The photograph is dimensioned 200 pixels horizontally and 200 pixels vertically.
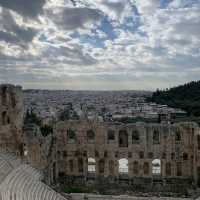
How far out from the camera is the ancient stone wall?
21531mm

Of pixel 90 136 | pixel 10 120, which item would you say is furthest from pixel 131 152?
pixel 10 120

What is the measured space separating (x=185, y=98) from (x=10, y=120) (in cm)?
7007

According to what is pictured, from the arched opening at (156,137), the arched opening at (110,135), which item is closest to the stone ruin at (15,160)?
the arched opening at (110,135)

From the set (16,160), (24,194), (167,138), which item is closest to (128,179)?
(167,138)

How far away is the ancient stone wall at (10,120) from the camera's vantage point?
2153cm

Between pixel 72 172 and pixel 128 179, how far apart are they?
14.8 ft

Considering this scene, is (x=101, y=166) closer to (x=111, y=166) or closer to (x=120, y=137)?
(x=111, y=166)

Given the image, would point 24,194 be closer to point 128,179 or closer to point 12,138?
point 12,138

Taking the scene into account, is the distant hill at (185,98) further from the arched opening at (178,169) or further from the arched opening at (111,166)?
the arched opening at (111,166)

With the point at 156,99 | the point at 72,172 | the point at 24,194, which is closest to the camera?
the point at 24,194

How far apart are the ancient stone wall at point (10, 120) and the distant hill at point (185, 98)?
48175 millimetres

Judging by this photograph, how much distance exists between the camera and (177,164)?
2611 centimetres

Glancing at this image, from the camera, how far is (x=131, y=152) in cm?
2623

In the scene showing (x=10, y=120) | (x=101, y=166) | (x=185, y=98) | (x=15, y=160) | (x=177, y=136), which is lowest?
(x=101, y=166)
